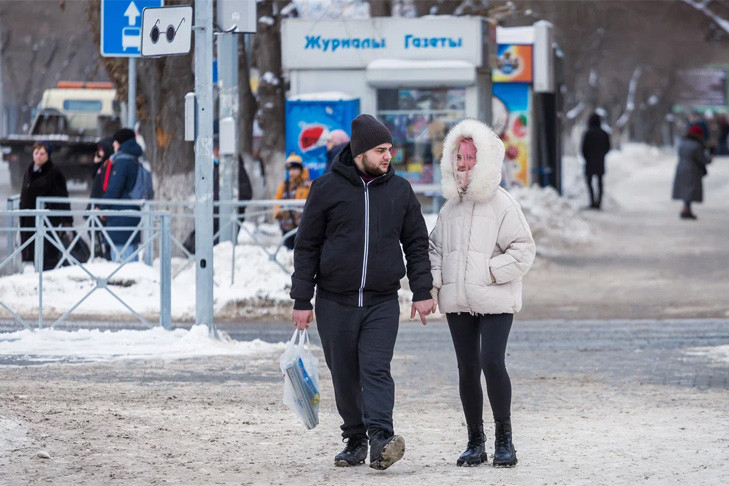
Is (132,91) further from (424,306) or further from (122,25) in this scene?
(424,306)

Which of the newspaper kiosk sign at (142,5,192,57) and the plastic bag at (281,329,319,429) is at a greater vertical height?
the newspaper kiosk sign at (142,5,192,57)

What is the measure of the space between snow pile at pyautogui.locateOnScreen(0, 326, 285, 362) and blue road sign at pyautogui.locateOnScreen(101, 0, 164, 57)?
3.98 meters

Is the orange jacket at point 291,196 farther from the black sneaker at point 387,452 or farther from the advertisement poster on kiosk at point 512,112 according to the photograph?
the advertisement poster on kiosk at point 512,112

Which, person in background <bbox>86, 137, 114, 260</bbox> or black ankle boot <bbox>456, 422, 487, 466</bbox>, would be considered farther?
person in background <bbox>86, 137, 114, 260</bbox>

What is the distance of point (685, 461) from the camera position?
23.4 feet

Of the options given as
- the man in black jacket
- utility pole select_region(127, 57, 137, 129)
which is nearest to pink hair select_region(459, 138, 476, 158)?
the man in black jacket

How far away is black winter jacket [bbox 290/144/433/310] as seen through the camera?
6871 millimetres

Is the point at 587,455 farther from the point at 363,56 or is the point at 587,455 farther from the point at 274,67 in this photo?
the point at 274,67

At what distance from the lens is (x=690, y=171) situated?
95.0ft

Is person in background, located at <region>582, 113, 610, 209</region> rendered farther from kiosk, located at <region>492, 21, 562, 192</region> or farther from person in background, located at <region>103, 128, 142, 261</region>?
person in background, located at <region>103, 128, 142, 261</region>

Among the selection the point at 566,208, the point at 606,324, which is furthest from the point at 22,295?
the point at 566,208

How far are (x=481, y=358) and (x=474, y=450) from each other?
434mm

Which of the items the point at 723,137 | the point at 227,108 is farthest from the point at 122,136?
the point at 723,137

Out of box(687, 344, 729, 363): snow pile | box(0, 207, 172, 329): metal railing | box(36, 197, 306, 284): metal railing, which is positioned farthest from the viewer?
box(36, 197, 306, 284): metal railing
